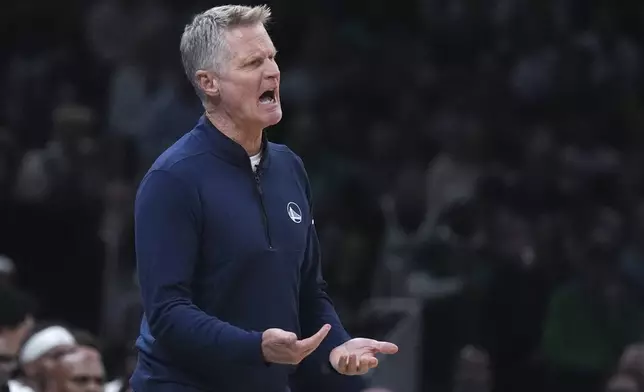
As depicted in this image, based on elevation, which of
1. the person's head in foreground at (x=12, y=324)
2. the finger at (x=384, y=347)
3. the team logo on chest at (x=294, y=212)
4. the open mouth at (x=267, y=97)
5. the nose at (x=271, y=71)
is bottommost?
the person's head in foreground at (x=12, y=324)

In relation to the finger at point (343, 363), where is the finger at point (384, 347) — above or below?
above

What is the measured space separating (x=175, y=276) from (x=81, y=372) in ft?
8.00

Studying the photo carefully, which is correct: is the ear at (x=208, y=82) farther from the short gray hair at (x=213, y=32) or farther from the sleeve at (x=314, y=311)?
the sleeve at (x=314, y=311)

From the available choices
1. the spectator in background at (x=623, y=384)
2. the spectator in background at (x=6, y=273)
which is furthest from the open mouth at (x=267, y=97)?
the spectator in background at (x=623, y=384)

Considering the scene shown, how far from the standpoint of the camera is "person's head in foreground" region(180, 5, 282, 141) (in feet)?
10.4

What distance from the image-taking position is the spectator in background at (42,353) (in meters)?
5.54

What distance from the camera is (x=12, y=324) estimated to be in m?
5.74

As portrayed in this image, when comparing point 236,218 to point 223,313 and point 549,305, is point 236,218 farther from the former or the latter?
point 549,305

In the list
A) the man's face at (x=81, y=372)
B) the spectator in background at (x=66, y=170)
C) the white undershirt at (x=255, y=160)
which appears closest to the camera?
the white undershirt at (x=255, y=160)

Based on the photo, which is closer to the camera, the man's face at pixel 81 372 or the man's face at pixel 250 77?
the man's face at pixel 250 77

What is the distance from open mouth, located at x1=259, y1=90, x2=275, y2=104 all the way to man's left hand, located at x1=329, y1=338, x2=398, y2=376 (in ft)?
1.73

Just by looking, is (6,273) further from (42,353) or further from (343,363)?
(343,363)

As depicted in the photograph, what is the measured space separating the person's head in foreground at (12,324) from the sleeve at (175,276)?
8.48 feet

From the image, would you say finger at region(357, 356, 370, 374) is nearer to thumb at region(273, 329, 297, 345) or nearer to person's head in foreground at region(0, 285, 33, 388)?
thumb at region(273, 329, 297, 345)
